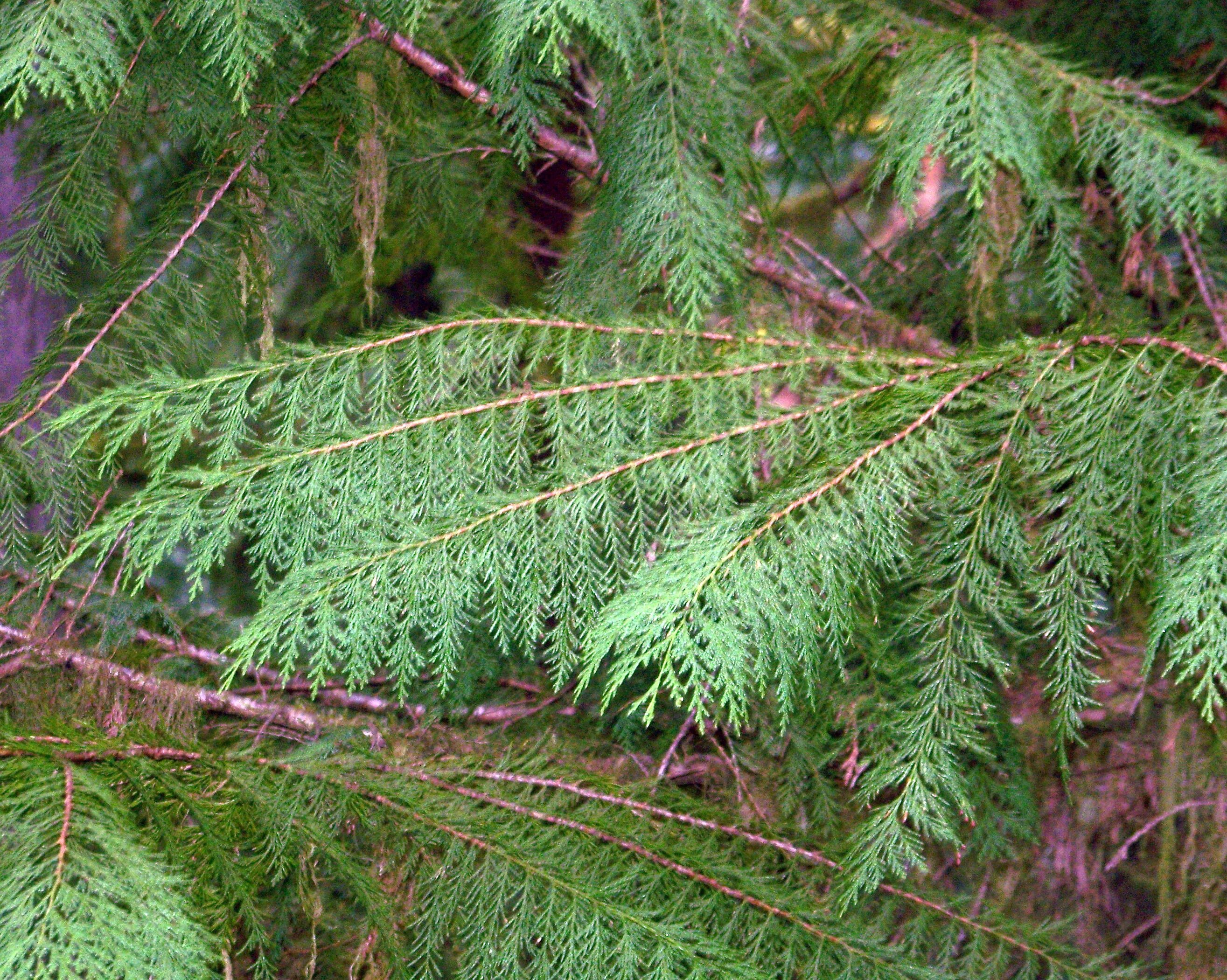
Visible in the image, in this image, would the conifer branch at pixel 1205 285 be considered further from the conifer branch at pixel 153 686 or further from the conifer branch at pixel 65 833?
the conifer branch at pixel 65 833

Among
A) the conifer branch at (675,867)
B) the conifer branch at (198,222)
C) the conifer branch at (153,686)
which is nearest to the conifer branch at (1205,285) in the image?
the conifer branch at (675,867)

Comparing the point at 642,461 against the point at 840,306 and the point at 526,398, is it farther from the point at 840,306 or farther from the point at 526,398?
the point at 840,306

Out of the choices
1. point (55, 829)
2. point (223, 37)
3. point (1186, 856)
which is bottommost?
point (1186, 856)

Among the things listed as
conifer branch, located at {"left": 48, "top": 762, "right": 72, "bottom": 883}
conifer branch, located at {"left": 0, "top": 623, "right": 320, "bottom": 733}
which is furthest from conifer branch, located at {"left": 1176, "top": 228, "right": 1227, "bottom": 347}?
conifer branch, located at {"left": 48, "top": 762, "right": 72, "bottom": 883}

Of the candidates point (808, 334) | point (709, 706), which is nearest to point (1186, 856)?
point (709, 706)

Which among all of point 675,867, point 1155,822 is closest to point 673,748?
point 675,867

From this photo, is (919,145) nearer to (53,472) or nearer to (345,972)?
(53,472)

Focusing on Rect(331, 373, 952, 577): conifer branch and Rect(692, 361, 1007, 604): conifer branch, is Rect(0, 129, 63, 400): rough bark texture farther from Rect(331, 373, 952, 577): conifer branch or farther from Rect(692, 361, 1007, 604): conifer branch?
Rect(692, 361, 1007, 604): conifer branch

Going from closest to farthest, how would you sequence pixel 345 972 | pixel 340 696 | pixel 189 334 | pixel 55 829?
pixel 55 829 → pixel 189 334 → pixel 345 972 → pixel 340 696
